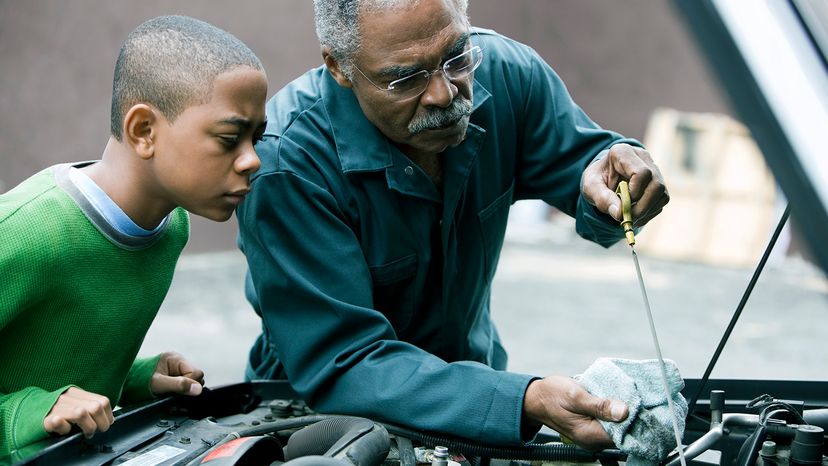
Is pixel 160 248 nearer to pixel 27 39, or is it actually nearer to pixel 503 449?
pixel 503 449

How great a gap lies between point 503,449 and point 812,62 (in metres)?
1.05

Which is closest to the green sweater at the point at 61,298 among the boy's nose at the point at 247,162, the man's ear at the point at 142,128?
the man's ear at the point at 142,128

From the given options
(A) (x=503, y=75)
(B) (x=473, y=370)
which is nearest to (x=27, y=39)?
(A) (x=503, y=75)

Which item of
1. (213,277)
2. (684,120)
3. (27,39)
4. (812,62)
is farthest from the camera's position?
(684,120)

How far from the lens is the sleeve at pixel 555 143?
7.15 feet

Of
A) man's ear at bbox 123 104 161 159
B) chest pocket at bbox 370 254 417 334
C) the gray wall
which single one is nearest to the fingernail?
chest pocket at bbox 370 254 417 334

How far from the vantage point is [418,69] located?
5.99ft

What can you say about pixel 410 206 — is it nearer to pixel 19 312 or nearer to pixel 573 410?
pixel 573 410

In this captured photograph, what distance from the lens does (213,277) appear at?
321 inches

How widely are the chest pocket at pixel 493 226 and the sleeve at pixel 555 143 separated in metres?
0.07

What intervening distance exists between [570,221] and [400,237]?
372 inches

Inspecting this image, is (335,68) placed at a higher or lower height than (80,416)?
higher

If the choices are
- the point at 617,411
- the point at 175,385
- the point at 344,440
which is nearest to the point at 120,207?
the point at 175,385

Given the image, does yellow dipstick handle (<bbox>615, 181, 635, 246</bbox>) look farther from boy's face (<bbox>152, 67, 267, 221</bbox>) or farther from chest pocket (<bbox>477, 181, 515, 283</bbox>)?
boy's face (<bbox>152, 67, 267, 221</bbox>)
